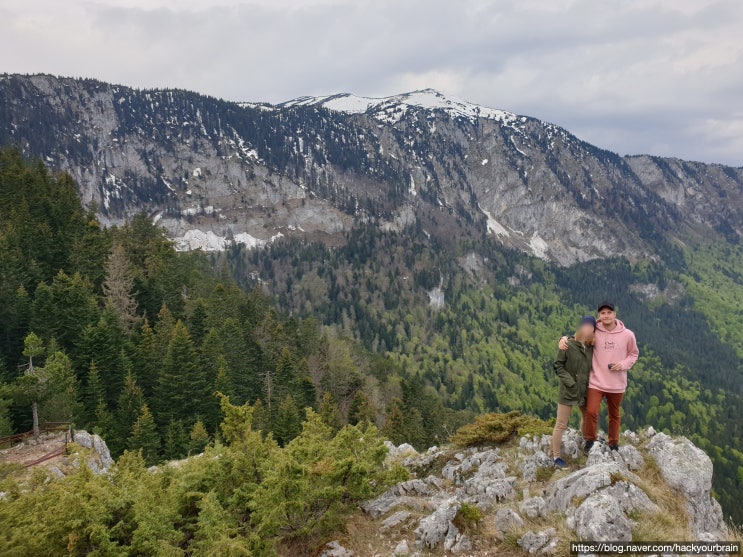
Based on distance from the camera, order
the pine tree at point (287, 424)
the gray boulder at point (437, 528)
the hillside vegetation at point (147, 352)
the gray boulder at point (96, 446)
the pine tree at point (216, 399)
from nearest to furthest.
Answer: the gray boulder at point (437, 528), the gray boulder at point (96, 446), the hillside vegetation at point (147, 352), the pine tree at point (287, 424), the pine tree at point (216, 399)

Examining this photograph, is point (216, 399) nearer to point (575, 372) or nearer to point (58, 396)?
point (58, 396)

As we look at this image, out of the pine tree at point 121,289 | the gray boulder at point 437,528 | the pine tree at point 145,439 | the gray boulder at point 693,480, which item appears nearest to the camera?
the gray boulder at point 693,480

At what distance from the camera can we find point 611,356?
11.5 meters

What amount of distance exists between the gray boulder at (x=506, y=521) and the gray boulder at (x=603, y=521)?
5.34ft

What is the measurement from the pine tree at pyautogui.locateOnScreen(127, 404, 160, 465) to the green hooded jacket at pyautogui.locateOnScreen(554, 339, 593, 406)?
108 feet

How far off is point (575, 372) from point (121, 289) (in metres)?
51.9

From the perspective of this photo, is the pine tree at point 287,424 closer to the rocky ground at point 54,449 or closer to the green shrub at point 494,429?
the rocky ground at point 54,449

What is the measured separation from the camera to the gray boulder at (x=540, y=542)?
9.48 metres

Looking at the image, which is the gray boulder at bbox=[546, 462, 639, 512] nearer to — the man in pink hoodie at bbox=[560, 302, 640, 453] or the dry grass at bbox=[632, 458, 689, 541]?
the dry grass at bbox=[632, 458, 689, 541]

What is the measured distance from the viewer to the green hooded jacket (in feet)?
38.7

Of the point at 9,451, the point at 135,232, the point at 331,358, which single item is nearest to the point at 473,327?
the point at 331,358

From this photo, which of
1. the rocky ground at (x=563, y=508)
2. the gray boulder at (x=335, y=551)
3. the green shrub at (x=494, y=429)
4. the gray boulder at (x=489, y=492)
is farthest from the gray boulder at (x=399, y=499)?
the green shrub at (x=494, y=429)

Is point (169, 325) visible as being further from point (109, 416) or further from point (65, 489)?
point (65, 489)

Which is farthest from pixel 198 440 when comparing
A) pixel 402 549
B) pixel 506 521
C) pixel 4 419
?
pixel 506 521
